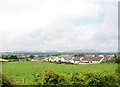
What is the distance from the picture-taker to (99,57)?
47969mm

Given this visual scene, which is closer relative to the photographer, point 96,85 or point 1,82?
point 1,82

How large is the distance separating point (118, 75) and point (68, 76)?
203 centimetres

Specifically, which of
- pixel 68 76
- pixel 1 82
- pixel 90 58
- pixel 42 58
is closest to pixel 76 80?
pixel 68 76

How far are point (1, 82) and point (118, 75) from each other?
4687 mm

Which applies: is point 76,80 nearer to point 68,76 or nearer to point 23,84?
point 68,76

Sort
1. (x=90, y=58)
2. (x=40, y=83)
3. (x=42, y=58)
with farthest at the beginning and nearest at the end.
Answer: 1. (x=90, y=58)
2. (x=42, y=58)
3. (x=40, y=83)

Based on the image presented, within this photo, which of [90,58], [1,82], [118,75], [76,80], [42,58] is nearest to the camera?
[1,82]

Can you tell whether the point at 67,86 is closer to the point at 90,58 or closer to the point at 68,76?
the point at 68,76

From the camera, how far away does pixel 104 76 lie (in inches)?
392

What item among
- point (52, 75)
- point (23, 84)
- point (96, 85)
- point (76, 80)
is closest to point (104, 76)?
point (96, 85)

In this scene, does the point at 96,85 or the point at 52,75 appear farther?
the point at 96,85

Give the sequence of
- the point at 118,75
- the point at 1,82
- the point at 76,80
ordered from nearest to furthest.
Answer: the point at 1,82
the point at 76,80
the point at 118,75

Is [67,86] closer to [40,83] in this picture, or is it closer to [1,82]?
[40,83]

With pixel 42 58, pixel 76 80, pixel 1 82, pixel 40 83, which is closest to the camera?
pixel 1 82
